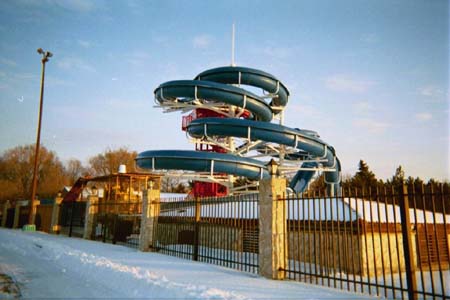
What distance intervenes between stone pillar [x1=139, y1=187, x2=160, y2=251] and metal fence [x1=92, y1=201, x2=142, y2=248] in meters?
2.75

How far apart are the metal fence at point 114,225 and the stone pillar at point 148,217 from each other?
2746 millimetres

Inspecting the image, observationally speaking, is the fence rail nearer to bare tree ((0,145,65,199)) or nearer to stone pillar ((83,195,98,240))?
stone pillar ((83,195,98,240))

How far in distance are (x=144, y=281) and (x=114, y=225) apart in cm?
1093

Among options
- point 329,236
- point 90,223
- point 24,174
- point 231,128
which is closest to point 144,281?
point 329,236

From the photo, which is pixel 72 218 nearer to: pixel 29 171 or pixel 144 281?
pixel 144 281

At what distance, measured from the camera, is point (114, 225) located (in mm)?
17922

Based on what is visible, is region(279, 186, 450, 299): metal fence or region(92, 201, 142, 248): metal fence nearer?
region(279, 186, 450, 299): metal fence

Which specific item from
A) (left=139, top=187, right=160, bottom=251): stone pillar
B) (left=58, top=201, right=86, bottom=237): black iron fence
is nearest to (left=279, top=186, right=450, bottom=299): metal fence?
(left=139, top=187, right=160, bottom=251): stone pillar

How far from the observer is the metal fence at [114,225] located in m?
18.0

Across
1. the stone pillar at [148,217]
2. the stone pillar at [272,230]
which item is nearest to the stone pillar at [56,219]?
the stone pillar at [148,217]

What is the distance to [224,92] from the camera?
21.0 m

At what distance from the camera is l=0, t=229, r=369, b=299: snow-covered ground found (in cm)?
686

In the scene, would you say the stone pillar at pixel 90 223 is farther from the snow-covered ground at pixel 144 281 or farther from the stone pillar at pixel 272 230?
the stone pillar at pixel 272 230

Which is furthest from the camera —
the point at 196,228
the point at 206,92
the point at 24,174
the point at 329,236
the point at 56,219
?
the point at 24,174
